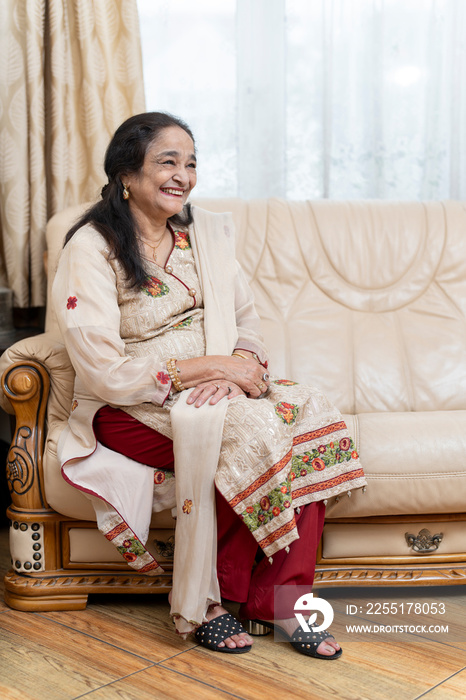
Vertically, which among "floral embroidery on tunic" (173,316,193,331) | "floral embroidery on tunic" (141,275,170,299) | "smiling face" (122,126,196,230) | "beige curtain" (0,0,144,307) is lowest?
"floral embroidery on tunic" (173,316,193,331)

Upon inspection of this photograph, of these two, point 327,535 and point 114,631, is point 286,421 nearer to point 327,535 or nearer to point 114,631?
point 327,535

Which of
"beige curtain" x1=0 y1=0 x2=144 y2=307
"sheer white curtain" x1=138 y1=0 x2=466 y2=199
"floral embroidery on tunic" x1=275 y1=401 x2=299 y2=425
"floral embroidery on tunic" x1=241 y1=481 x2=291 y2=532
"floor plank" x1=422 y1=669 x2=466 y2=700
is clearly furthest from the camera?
"sheer white curtain" x1=138 y1=0 x2=466 y2=199

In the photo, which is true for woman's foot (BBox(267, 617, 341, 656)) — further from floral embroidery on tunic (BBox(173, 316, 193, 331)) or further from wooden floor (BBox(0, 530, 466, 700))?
floral embroidery on tunic (BBox(173, 316, 193, 331))

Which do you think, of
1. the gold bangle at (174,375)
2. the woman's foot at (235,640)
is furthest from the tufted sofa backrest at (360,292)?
the woman's foot at (235,640)

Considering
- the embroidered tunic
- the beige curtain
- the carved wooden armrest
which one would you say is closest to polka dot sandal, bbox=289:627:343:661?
the embroidered tunic

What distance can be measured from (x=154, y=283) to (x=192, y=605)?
80 cm

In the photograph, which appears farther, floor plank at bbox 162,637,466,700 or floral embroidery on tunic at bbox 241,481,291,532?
floral embroidery on tunic at bbox 241,481,291,532

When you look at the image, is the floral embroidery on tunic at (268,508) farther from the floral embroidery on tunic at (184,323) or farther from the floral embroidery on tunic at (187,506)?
the floral embroidery on tunic at (184,323)

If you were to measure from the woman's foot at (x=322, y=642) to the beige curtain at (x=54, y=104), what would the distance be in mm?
1493

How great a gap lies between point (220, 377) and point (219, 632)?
1.95ft

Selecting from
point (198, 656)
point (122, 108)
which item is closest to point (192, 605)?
point (198, 656)

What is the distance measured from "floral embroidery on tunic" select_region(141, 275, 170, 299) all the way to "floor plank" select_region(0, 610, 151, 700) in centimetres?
85

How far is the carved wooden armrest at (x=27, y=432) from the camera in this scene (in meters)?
1.82

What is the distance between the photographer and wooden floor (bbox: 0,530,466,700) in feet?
4.76
